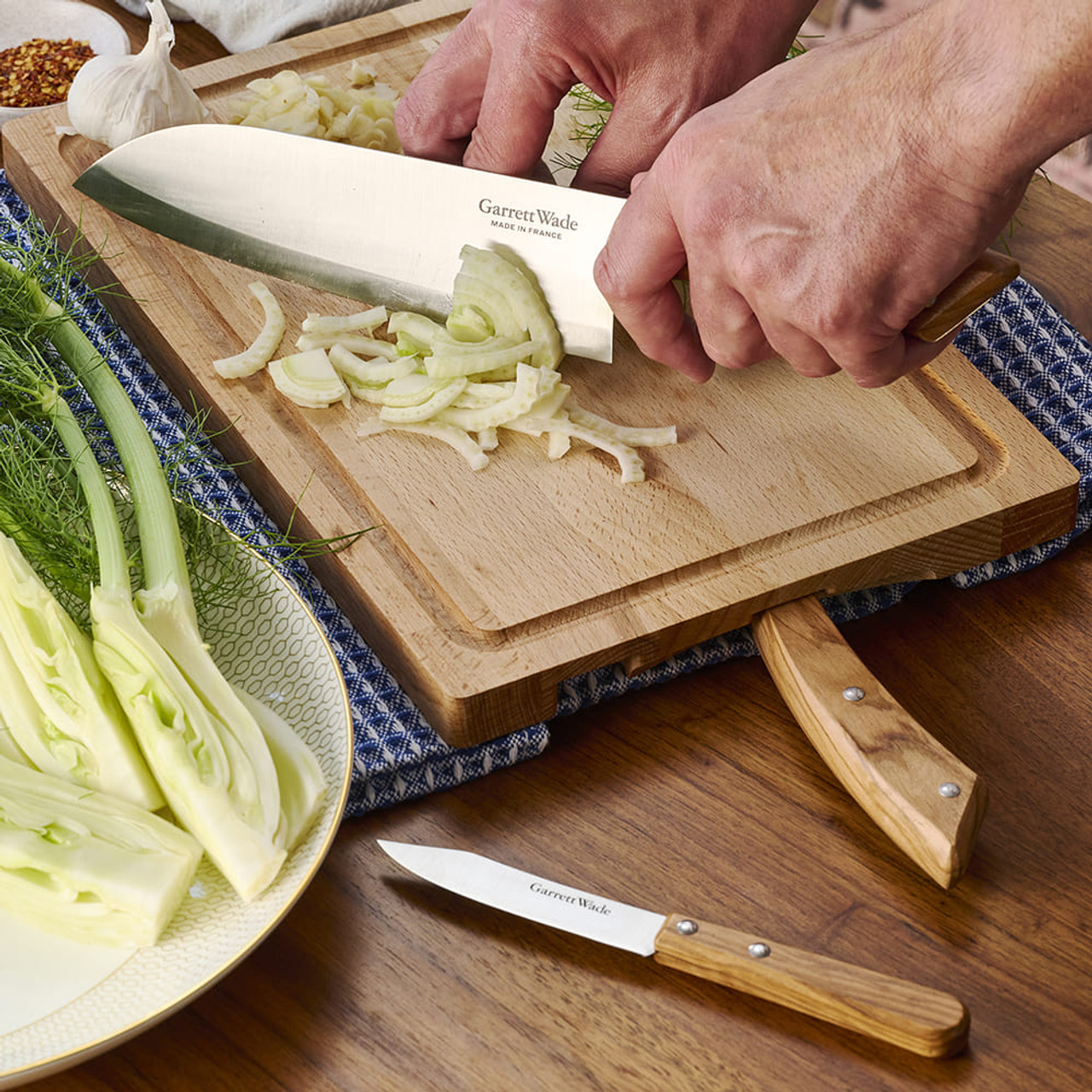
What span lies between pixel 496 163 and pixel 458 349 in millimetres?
234

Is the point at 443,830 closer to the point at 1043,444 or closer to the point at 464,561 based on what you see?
the point at 464,561

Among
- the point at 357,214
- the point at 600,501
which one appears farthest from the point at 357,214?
Result: the point at 600,501

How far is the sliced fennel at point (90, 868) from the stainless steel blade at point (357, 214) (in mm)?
682

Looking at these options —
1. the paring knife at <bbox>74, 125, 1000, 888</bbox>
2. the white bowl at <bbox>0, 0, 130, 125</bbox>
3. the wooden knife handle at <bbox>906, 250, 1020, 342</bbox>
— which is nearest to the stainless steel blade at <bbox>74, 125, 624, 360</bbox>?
the paring knife at <bbox>74, 125, 1000, 888</bbox>

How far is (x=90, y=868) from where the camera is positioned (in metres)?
0.79

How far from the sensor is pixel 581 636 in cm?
106

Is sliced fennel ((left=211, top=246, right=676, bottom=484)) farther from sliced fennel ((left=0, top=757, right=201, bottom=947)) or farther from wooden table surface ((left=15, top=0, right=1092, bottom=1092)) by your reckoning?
sliced fennel ((left=0, top=757, right=201, bottom=947))

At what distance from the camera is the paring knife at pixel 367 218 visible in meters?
1.23

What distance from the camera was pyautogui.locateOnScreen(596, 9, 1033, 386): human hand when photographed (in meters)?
0.89

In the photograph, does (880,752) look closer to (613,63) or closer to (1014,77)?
(1014,77)

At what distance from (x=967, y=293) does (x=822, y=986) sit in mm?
544

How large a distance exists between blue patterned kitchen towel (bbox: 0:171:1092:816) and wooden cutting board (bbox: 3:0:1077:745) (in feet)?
0.06

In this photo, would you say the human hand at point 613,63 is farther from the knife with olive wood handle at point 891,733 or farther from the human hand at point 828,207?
the knife with olive wood handle at point 891,733

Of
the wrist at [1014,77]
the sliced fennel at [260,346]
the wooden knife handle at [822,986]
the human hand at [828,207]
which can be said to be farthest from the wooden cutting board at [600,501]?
the wrist at [1014,77]
